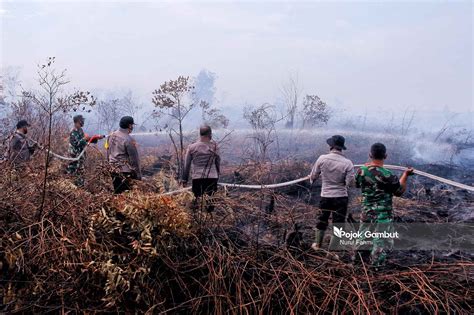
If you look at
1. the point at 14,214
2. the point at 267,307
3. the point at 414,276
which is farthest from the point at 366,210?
the point at 14,214

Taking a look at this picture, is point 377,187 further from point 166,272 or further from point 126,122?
point 126,122

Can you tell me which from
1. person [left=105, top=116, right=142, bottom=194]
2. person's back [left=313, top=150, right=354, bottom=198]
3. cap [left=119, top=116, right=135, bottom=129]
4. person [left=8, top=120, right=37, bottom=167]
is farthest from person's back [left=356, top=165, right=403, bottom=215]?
person [left=8, top=120, right=37, bottom=167]

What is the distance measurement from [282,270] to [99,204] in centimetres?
190

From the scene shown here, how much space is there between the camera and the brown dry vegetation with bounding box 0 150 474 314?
2871 mm

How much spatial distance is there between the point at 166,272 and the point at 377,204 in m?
2.41

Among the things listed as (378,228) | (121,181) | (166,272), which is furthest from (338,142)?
Result: (121,181)

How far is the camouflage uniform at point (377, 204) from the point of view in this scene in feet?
12.6

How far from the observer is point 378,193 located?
3.93 meters

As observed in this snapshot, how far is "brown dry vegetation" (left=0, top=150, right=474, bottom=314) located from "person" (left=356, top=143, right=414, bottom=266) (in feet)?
2.38

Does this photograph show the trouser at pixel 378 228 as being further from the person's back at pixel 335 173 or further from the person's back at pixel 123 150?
the person's back at pixel 123 150

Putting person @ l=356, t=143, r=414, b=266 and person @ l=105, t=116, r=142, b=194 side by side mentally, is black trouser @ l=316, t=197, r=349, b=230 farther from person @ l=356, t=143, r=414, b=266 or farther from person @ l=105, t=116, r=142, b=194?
→ person @ l=105, t=116, r=142, b=194

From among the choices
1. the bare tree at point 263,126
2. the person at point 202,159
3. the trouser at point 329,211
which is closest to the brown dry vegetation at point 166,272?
the trouser at point 329,211

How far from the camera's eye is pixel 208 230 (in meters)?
3.62

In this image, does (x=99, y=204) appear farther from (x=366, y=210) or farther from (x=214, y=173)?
(x=366, y=210)
